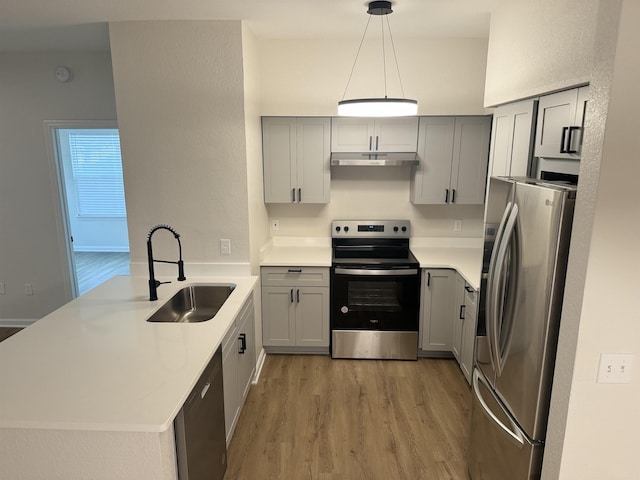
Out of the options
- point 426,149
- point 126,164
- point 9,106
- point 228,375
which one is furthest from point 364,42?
point 9,106

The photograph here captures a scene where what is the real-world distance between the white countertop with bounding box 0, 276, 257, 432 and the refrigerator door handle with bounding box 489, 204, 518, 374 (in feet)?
4.39

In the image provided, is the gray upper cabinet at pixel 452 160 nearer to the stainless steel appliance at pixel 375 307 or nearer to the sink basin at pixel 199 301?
the stainless steel appliance at pixel 375 307

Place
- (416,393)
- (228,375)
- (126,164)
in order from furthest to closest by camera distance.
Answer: (416,393) < (126,164) < (228,375)

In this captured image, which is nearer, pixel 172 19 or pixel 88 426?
pixel 88 426

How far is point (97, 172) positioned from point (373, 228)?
18.3 ft

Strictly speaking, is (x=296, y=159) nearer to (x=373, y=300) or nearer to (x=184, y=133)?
(x=184, y=133)

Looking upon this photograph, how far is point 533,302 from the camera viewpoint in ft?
5.42

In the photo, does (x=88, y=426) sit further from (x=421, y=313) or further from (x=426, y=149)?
(x=426, y=149)

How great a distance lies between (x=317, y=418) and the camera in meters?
2.91

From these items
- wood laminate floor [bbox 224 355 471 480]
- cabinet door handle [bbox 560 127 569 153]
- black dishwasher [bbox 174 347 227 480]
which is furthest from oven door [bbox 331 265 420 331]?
cabinet door handle [bbox 560 127 569 153]

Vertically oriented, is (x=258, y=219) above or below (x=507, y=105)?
below

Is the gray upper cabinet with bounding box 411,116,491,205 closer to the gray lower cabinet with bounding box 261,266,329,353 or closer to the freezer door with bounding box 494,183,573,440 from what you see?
the gray lower cabinet with bounding box 261,266,329,353

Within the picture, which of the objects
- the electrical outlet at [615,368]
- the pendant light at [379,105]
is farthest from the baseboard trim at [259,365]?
the electrical outlet at [615,368]

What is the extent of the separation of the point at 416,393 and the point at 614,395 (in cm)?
183
